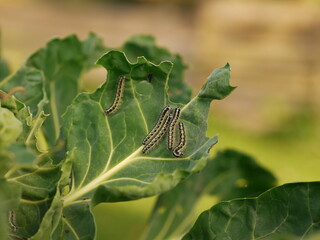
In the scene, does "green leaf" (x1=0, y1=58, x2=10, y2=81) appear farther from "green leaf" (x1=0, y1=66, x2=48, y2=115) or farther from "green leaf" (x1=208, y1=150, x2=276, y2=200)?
"green leaf" (x1=208, y1=150, x2=276, y2=200)

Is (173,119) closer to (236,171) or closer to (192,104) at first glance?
(192,104)

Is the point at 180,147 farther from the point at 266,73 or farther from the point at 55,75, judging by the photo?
the point at 266,73

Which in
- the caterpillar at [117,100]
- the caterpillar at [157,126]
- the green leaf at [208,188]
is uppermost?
the caterpillar at [117,100]

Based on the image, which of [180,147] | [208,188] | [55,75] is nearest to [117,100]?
[180,147]

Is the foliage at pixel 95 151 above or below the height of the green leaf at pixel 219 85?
below

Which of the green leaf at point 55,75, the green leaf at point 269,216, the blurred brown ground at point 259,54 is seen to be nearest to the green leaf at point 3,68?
the green leaf at point 55,75

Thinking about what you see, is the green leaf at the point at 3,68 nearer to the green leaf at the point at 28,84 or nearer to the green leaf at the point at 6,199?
the green leaf at the point at 28,84

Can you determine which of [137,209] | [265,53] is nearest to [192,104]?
[137,209]
